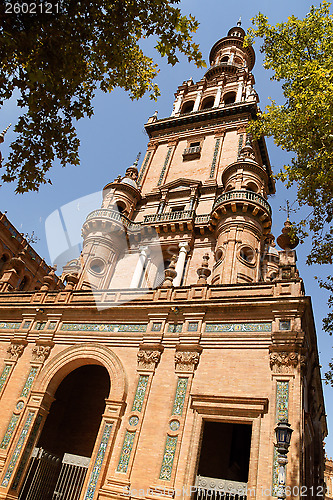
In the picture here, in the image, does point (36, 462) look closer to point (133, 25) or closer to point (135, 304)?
point (135, 304)

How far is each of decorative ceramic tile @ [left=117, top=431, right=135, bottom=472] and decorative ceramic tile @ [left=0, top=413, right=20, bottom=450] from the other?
454cm

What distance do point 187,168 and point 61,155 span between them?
18735 mm

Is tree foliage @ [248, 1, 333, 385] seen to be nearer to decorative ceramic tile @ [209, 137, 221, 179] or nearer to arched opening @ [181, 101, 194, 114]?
decorative ceramic tile @ [209, 137, 221, 179]

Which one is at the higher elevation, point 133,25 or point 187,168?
point 187,168

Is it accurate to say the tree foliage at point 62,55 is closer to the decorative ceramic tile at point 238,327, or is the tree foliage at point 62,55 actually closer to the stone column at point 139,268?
the decorative ceramic tile at point 238,327

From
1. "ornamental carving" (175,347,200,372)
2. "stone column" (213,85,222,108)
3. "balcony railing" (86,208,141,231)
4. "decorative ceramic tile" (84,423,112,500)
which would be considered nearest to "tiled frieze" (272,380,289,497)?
"ornamental carving" (175,347,200,372)

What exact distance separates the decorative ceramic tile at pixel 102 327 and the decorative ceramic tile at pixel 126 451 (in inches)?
146

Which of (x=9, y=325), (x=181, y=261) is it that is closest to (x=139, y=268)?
(x=181, y=261)

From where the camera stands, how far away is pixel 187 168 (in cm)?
2786

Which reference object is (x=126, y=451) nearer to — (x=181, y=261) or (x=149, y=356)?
(x=149, y=356)

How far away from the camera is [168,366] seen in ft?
45.3

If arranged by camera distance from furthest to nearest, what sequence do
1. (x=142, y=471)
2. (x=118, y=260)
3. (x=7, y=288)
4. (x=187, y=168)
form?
(x=187, y=168) → (x=118, y=260) → (x=7, y=288) → (x=142, y=471)

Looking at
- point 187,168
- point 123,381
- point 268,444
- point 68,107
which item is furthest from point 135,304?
point 187,168

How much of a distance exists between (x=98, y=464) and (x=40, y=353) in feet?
17.2
